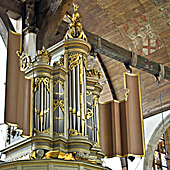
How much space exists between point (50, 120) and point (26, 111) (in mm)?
578

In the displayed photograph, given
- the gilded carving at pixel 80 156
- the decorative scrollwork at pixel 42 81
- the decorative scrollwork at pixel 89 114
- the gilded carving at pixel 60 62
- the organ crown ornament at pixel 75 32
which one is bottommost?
the gilded carving at pixel 80 156

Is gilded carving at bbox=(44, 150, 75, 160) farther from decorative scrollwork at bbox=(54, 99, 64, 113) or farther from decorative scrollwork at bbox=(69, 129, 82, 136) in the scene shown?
decorative scrollwork at bbox=(54, 99, 64, 113)

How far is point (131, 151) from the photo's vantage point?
1112cm

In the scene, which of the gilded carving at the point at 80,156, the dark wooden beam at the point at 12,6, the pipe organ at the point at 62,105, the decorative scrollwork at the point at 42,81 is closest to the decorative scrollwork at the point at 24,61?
the pipe organ at the point at 62,105

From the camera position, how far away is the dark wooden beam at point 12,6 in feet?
34.9

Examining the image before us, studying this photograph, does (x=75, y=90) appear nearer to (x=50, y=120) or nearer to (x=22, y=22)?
(x=50, y=120)

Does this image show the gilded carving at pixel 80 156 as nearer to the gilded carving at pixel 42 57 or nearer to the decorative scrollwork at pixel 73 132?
the decorative scrollwork at pixel 73 132

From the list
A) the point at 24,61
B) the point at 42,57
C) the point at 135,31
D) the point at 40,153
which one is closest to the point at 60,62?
the point at 42,57

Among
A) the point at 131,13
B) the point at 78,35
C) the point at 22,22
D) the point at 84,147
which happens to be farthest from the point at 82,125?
the point at 131,13

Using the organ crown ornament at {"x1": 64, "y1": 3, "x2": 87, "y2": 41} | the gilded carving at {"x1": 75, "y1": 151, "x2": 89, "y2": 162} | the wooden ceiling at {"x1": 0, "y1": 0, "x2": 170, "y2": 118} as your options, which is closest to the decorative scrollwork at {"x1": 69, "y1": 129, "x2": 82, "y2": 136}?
the gilded carving at {"x1": 75, "y1": 151, "x2": 89, "y2": 162}

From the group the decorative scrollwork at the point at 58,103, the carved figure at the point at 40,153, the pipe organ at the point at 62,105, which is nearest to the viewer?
the carved figure at the point at 40,153

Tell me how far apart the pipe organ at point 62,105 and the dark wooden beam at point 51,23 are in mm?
398

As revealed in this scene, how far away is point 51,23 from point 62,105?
248 cm

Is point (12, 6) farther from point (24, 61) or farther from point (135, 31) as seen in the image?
point (135, 31)
